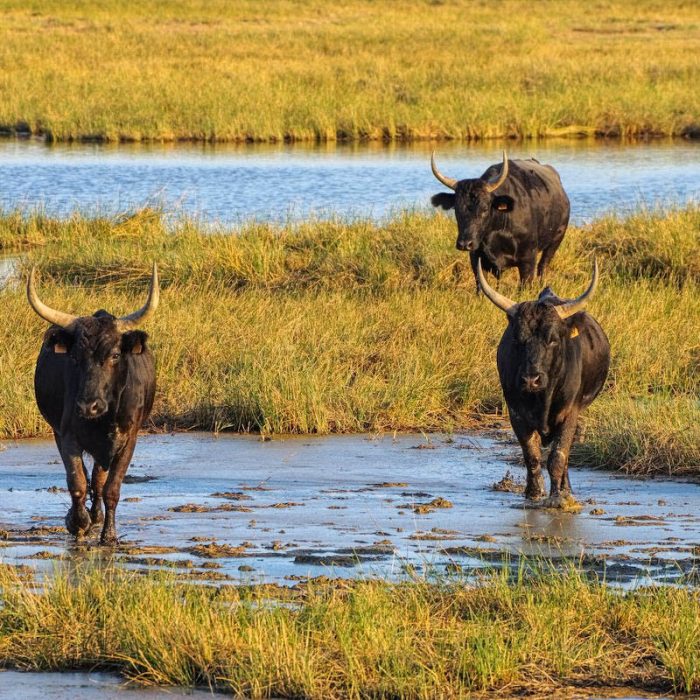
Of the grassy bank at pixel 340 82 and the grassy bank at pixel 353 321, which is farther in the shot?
the grassy bank at pixel 340 82

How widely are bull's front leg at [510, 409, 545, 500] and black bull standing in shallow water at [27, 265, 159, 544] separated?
205 centimetres

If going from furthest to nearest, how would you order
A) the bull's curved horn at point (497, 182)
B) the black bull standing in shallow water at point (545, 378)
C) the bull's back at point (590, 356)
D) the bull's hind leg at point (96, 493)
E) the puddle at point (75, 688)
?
the bull's curved horn at point (497, 182), the bull's back at point (590, 356), the black bull standing in shallow water at point (545, 378), the bull's hind leg at point (96, 493), the puddle at point (75, 688)

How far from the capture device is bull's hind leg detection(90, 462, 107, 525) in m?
7.61

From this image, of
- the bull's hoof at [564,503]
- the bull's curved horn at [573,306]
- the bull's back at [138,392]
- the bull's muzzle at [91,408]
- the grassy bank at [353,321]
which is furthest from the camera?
the grassy bank at [353,321]

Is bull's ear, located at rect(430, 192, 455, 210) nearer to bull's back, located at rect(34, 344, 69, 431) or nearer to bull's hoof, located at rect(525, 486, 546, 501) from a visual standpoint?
bull's hoof, located at rect(525, 486, 546, 501)

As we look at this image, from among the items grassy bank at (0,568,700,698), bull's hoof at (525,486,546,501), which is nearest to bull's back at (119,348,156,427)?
grassy bank at (0,568,700,698)

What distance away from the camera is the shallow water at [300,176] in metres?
20.1


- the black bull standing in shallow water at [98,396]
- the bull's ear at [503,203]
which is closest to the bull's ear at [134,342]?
the black bull standing in shallow water at [98,396]

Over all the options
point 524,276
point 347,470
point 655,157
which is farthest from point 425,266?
point 655,157

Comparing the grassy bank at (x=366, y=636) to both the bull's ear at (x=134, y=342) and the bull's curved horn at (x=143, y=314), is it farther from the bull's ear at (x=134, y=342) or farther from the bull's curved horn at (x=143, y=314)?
the bull's curved horn at (x=143, y=314)

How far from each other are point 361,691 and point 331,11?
182ft

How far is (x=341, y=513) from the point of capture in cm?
779

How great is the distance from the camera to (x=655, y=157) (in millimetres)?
26203

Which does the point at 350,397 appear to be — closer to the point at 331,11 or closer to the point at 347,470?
the point at 347,470
